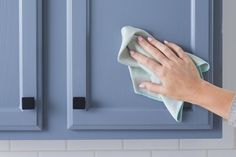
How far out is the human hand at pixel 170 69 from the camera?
95 centimetres

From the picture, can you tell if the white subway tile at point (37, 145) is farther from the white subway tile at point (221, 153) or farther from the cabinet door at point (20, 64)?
the white subway tile at point (221, 153)

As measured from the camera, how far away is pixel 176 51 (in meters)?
0.98

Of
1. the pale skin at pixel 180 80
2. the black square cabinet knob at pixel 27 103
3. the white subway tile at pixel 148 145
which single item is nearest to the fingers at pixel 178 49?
the pale skin at pixel 180 80

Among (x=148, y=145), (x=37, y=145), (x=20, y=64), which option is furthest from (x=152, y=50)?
(x=37, y=145)

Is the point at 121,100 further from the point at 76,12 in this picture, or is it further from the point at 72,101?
the point at 76,12

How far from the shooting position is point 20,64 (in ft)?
3.28

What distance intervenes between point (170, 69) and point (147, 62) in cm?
6

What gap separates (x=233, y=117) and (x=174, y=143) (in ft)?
1.57

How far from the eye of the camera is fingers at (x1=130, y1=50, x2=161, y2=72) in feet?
3.15

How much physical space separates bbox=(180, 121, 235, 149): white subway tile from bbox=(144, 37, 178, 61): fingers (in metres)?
0.50

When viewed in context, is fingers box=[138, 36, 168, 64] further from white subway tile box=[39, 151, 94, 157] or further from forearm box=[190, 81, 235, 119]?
white subway tile box=[39, 151, 94, 157]

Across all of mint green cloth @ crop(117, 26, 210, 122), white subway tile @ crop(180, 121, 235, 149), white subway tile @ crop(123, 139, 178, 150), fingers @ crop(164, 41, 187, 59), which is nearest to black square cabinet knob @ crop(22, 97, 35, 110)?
mint green cloth @ crop(117, 26, 210, 122)

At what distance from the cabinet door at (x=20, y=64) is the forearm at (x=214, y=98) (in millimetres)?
399

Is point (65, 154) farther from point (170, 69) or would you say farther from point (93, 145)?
point (170, 69)
